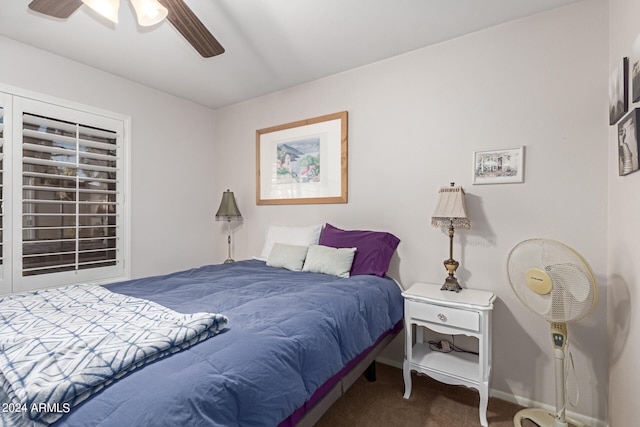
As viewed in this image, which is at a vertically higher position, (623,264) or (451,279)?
(623,264)

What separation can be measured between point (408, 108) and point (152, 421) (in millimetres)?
2445

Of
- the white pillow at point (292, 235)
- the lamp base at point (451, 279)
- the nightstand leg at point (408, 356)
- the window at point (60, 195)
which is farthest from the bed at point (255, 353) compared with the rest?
the window at point (60, 195)

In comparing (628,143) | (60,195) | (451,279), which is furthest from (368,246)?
(60,195)

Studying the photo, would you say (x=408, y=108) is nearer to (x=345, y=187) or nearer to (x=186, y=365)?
(x=345, y=187)

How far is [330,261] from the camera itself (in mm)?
2314

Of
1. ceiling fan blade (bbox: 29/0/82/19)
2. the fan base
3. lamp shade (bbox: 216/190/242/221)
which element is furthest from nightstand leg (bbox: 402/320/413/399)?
ceiling fan blade (bbox: 29/0/82/19)

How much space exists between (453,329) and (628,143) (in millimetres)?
1263

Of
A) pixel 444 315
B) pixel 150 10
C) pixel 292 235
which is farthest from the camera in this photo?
pixel 292 235

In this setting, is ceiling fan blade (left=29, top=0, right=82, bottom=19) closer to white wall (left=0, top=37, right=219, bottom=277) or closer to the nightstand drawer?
white wall (left=0, top=37, right=219, bottom=277)

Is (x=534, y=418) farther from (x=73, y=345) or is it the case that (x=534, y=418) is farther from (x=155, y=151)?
(x=155, y=151)

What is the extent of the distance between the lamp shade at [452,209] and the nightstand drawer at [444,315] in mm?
566

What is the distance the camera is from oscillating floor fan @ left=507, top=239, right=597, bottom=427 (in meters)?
1.47

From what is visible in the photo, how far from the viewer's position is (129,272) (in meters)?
2.91

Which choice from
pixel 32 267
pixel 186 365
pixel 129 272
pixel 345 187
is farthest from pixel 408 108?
pixel 32 267
